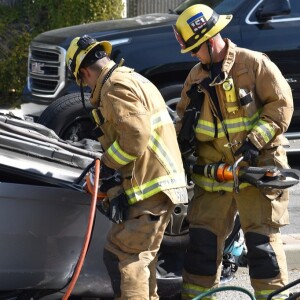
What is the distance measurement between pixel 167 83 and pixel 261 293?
3.93 meters

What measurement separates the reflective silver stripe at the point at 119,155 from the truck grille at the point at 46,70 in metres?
4.07

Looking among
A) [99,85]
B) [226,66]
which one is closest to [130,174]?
[99,85]

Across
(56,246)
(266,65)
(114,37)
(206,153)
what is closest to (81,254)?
(56,246)

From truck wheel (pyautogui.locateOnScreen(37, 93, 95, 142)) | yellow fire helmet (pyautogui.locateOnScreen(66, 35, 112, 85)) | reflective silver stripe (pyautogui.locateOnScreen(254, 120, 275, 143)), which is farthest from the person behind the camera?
truck wheel (pyautogui.locateOnScreen(37, 93, 95, 142))

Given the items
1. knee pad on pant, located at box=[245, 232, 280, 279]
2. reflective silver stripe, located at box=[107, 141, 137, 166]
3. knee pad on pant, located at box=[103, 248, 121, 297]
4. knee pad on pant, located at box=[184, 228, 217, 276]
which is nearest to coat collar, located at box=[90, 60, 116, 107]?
reflective silver stripe, located at box=[107, 141, 137, 166]

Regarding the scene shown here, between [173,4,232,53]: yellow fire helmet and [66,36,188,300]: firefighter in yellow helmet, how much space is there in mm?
384

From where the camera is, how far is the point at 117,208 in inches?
171

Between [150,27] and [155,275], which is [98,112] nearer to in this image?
[155,275]

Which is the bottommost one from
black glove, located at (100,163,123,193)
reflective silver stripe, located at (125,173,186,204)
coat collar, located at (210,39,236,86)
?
reflective silver stripe, located at (125,173,186,204)

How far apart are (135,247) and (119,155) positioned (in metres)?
0.47

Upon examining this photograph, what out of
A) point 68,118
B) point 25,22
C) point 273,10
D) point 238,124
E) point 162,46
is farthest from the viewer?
point 25,22

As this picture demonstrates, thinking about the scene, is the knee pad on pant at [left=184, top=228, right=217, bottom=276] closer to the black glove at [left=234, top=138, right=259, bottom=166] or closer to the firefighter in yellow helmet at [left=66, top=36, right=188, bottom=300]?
the firefighter in yellow helmet at [left=66, top=36, right=188, bottom=300]

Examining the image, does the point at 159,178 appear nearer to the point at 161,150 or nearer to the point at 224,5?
the point at 161,150

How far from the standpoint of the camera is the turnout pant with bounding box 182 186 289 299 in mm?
4703
